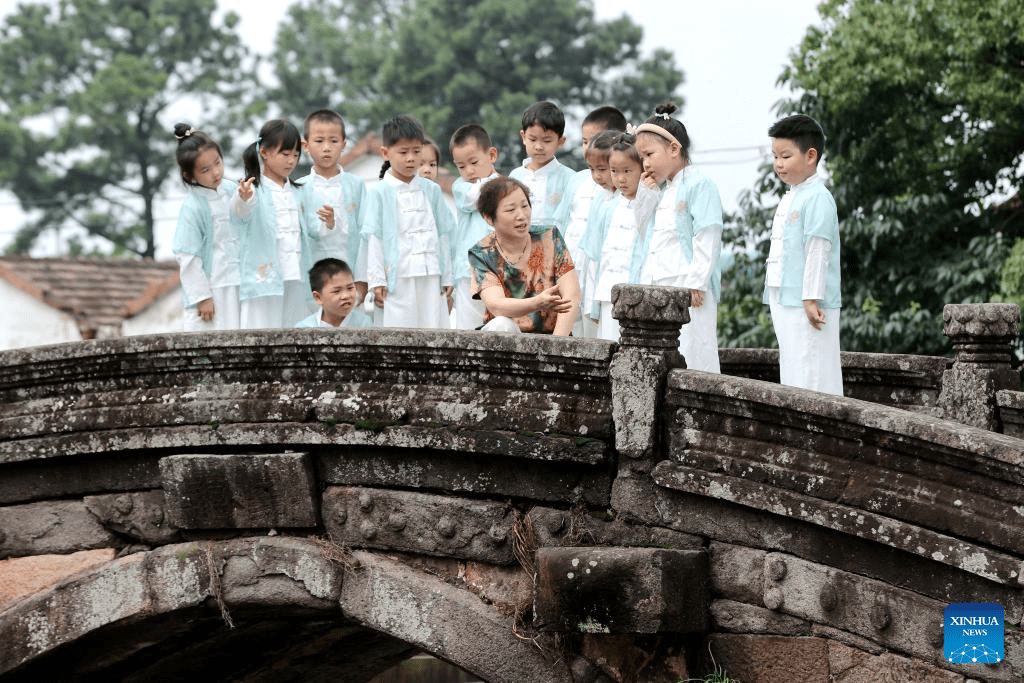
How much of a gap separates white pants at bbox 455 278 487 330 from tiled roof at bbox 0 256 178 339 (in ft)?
41.2

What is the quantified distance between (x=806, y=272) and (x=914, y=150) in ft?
18.2

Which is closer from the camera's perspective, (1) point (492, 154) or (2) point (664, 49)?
(1) point (492, 154)

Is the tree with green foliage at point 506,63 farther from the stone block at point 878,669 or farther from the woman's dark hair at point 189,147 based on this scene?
the stone block at point 878,669

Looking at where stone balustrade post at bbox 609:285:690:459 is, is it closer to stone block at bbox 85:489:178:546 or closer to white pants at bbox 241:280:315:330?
stone block at bbox 85:489:178:546

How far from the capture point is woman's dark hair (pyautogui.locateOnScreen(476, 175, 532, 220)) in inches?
236

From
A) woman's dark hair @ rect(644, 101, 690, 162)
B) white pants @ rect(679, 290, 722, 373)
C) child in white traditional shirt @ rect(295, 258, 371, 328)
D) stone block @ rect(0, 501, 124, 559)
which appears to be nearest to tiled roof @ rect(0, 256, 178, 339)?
child in white traditional shirt @ rect(295, 258, 371, 328)

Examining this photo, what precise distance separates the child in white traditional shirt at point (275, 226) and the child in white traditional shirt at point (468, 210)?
0.71m

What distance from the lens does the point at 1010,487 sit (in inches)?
174

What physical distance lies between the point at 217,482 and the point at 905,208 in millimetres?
7050

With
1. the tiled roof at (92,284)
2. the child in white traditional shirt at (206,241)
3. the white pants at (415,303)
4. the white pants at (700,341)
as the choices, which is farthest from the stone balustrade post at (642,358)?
the tiled roof at (92,284)

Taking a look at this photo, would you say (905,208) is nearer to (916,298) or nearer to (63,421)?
(916,298)

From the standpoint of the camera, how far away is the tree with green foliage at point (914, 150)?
10.8m

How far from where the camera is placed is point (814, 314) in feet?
20.7

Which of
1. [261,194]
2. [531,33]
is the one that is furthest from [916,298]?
[531,33]
